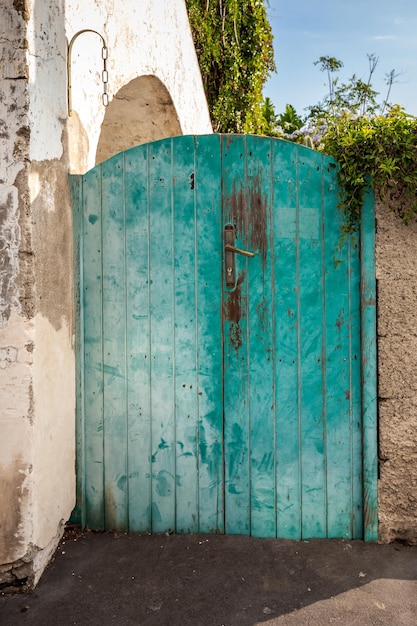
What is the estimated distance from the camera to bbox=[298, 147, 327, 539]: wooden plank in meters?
2.80

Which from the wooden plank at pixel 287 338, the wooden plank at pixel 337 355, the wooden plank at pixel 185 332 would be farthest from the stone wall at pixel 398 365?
the wooden plank at pixel 185 332

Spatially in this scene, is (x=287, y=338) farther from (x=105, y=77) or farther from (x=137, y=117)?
(x=137, y=117)

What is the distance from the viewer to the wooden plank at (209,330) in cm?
284

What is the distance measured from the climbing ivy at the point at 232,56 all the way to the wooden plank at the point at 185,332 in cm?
477

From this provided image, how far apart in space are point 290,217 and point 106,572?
1918mm

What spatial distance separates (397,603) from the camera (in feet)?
7.60

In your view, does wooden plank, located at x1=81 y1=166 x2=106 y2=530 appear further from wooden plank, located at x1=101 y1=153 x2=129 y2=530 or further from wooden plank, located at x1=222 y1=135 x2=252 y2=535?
wooden plank, located at x1=222 y1=135 x2=252 y2=535

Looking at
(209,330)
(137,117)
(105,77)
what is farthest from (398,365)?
(137,117)

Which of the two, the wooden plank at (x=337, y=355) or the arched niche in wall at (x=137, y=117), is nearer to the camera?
the wooden plank at (x=337, y=355)

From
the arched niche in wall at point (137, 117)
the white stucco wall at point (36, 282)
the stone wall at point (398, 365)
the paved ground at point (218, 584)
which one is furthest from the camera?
the arched niche in wall at point (137, 117)

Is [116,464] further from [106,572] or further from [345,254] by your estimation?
[345,254]

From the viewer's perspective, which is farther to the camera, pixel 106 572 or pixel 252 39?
pixel 252 39

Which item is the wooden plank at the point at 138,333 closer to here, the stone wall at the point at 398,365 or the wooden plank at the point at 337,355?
the wooden plank at the point at 337,355

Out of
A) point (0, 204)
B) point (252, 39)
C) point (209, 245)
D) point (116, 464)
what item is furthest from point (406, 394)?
point (252, 39)
